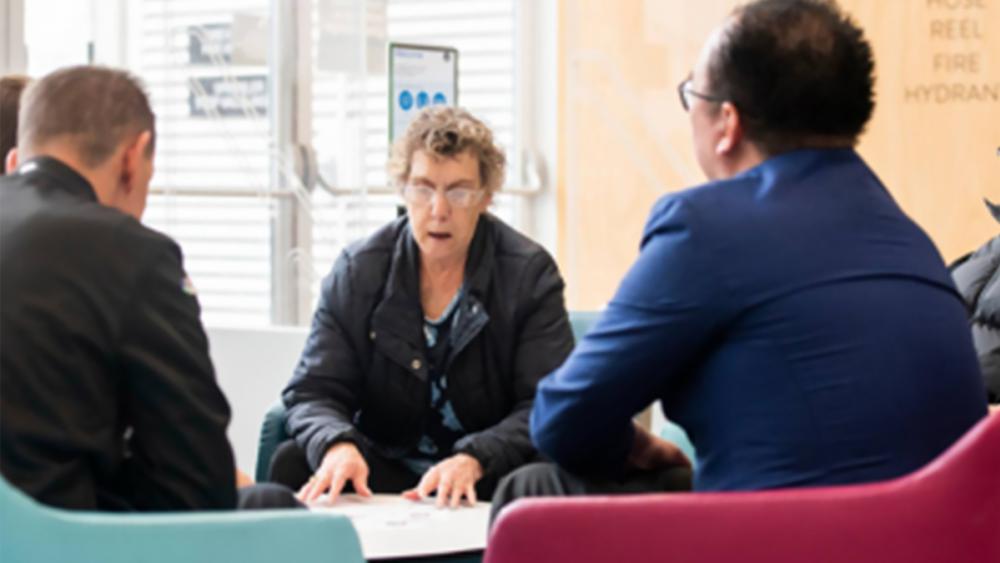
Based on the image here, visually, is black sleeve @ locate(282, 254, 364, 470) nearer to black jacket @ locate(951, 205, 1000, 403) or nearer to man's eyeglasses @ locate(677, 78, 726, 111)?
man's eyeglasses @ locate(677, 78, 726, 111)

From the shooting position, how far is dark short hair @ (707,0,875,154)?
2.01 m

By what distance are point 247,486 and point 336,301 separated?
1.02m

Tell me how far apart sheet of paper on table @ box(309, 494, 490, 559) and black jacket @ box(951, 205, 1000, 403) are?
4.09 feet

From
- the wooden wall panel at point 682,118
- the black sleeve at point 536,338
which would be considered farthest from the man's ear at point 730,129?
the wooden wall panel at point 682,118

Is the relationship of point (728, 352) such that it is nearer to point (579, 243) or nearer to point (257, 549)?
point (257, 549)

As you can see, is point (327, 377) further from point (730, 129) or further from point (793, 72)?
point (793, 72)

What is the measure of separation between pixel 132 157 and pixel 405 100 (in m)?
2.24

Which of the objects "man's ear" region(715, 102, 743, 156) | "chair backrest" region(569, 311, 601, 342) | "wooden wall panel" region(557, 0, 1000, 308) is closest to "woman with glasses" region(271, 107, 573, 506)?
"chair backrest" region(569, 311, 601, 342)

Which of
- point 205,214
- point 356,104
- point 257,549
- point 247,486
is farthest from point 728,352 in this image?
point 205,214

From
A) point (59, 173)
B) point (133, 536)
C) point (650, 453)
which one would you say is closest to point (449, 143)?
point (650, 453)

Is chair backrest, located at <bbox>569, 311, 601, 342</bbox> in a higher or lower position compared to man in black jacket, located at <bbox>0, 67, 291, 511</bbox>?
lower

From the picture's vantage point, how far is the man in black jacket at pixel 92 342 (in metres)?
1.87

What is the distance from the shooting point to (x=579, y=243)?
5383 mm

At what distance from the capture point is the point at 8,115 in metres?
2.79
